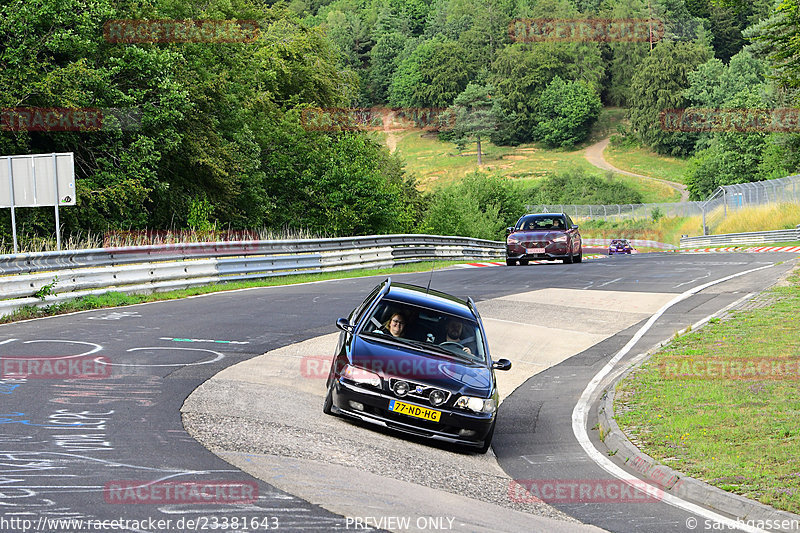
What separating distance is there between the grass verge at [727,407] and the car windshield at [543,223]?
14876mm

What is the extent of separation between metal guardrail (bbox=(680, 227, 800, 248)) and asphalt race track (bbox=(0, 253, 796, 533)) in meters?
36.6

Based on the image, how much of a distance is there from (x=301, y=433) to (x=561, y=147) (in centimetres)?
14936

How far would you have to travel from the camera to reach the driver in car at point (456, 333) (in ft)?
34.1

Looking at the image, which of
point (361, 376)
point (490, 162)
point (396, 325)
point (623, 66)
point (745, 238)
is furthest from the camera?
point (623, 66)

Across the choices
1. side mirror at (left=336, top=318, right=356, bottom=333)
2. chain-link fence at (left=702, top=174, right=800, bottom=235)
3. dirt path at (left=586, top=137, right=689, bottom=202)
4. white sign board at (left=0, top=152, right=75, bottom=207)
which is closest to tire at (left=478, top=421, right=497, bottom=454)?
side mirror at (left=336, top=318, right=356, bottom=333)

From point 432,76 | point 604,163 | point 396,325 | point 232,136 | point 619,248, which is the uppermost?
point 432,76

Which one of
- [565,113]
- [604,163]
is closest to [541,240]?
[604,163]

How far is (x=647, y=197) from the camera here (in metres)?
117

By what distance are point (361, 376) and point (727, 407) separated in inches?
172

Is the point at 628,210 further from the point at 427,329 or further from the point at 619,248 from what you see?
the point at 427,329

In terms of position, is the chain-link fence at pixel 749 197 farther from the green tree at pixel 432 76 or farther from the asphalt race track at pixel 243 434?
the green tree at pixel 432 76

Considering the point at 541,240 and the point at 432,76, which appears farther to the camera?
the point at 432,76

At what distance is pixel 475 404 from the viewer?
930 centimetres

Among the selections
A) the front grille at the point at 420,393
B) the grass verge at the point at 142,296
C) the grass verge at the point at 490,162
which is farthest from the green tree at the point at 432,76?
the front grille at the point at 420,393
